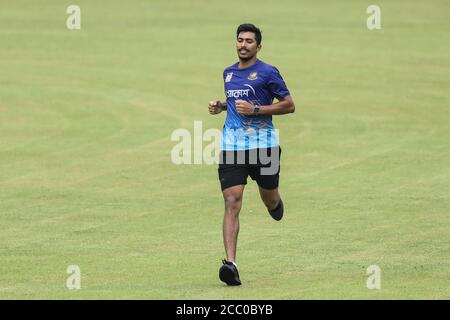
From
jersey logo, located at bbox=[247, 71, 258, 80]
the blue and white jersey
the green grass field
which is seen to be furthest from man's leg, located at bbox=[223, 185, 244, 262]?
jersey logo, located at bbox=[247, 71, 258, 80]

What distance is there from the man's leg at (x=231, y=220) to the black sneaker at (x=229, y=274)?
0.84 ft

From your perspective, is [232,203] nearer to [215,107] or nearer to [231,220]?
[231,220]

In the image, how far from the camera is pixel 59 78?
30.8 metres

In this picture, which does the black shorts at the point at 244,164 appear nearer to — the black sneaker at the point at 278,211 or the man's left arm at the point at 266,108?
the man's left arm at the point at 266,108

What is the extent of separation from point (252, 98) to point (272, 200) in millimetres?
1478

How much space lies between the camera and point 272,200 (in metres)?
14.4

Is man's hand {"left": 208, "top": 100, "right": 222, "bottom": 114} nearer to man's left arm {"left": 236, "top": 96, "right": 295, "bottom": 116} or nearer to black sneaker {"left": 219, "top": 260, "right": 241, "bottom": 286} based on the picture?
man's left arm {"left": 236, "top": 96, "right": 295, "bottom": 116}

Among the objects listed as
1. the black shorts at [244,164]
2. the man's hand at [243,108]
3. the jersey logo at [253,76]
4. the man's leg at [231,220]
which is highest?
the jersey logo at [253,76]

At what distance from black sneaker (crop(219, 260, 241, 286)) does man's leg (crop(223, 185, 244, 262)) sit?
256 millimetres

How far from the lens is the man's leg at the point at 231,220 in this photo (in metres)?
13.0

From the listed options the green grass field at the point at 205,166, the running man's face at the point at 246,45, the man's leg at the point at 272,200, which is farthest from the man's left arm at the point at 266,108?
the green grass field at the point at 205,166

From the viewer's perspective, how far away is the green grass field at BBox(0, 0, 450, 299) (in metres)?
13.6

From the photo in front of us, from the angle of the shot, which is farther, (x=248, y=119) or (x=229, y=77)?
(x=229, y=77)

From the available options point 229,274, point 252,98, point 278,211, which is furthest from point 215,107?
point 229,274
